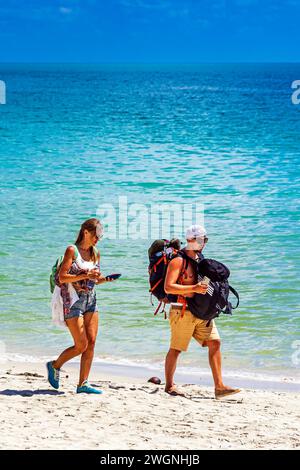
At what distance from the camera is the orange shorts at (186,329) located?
7.13 metres

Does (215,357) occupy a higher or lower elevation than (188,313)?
lower

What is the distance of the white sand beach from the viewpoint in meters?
5.79

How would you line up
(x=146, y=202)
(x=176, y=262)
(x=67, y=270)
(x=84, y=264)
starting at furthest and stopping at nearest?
(x=146, y=202), (x=176, y=262), (x=84, y=264), (x=67, y=270)

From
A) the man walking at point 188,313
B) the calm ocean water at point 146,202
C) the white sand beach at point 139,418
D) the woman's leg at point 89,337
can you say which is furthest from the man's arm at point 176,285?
the calm ocean water at point 146,202

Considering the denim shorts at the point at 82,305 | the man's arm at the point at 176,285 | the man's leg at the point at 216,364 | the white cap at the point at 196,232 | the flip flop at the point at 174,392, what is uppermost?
the white cap at the point at 196,232

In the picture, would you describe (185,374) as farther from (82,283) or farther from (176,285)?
(82,283)

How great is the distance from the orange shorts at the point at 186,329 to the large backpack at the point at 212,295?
2.9 inches

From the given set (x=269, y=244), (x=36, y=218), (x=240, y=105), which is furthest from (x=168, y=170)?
(x=240, y=105)

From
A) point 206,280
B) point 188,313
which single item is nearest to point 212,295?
point 206,280

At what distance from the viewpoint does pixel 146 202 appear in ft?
67.4

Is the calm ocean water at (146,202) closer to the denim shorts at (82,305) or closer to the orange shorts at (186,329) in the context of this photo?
the orange shorts at (186,329)

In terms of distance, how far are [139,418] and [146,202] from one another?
47.0ft
